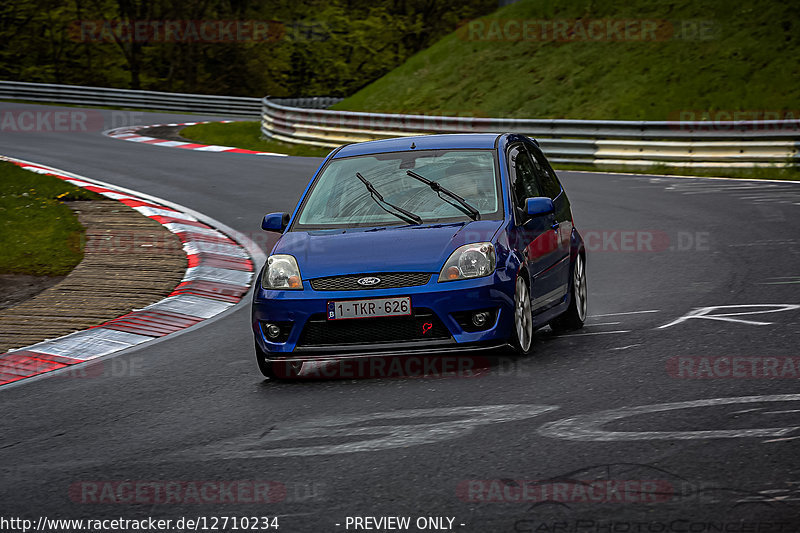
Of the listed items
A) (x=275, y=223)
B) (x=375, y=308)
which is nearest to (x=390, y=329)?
(x=375, y=308)

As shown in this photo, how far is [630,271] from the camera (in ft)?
38.3

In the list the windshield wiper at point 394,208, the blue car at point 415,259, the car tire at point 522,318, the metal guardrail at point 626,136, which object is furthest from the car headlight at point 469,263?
the metal guardrail at point 626,136

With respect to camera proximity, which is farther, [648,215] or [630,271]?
[648,215]

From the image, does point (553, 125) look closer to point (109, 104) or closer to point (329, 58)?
point (109, 104)

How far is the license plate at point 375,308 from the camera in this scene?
715cm

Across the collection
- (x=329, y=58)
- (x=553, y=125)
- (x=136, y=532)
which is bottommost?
(x=136, y=532)

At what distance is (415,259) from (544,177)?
238 centimetres

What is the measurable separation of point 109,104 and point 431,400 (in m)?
37.1

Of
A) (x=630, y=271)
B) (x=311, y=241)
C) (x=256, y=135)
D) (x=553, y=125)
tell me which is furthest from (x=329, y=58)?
(x=311, y=241)

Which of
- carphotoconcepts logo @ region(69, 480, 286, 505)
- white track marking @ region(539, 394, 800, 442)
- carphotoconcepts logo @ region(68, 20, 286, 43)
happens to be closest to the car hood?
white track marking @ region(539, 394, 800, 442)

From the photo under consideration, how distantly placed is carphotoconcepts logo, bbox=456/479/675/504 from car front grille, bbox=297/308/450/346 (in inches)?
89.2

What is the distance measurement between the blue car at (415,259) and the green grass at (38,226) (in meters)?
5.53

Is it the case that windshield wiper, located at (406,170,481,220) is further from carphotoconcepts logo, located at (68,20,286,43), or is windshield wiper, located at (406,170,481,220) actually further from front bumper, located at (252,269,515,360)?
carphotoconcepts logo, located at (68,20,286,43)

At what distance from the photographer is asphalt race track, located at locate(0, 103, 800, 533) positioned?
15.3ft
